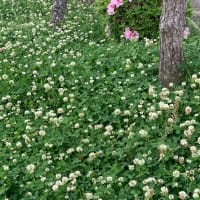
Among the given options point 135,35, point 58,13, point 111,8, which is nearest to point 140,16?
point 135,35

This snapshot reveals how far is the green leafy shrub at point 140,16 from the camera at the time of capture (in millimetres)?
9031

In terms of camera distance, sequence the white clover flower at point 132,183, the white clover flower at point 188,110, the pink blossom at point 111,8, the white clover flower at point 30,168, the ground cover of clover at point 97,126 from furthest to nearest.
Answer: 1. the pink blossom at point 111,8
2. the white clover flower at point 188,110
3. the white clover flower at point 30,168
4. the ground cover of clover at point 97,126
5. the white clover flower at point 132,183

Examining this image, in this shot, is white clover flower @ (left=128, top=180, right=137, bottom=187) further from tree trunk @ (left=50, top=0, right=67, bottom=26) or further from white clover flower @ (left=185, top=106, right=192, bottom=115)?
tree trunk @ (left=50, top=0, right=67, bottom=26)

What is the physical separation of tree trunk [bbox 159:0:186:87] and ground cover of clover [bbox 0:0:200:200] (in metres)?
0.15

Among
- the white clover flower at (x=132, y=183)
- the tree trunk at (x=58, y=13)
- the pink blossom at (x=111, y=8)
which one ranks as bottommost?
the white clover flower at (x=132, y=183)

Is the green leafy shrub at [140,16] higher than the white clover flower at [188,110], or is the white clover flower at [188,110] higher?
the green leafy shrub at [140,16]

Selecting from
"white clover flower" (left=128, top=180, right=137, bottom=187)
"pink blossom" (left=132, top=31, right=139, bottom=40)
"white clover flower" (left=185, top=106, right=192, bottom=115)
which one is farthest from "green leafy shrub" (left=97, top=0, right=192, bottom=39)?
"white clover flower" (left=128, top=180, right=137, bottom=187)

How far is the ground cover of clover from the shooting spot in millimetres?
4793

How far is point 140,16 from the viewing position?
905 cm

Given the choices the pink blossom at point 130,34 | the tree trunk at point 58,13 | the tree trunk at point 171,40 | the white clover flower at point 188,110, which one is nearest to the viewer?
the white clover flower at point 188,110

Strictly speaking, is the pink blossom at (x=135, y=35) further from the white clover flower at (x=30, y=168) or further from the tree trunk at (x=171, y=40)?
the white clover flower at (x=30, y=168)

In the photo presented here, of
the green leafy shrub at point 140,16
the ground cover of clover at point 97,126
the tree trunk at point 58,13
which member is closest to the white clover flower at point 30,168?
the ground cover of clover at point 97,126

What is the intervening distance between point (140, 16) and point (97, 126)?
3864mm

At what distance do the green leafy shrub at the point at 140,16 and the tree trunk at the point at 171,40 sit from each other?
2.74m
